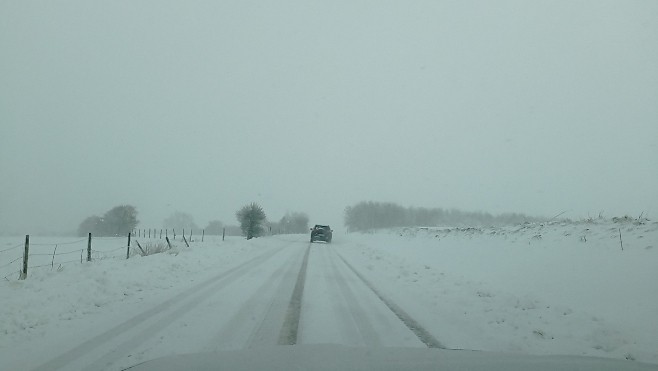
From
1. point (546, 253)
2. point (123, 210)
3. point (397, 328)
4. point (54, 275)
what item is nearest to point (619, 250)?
point (546, 253)

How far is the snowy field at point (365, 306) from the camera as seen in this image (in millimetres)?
6223

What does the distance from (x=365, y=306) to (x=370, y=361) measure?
179 inches

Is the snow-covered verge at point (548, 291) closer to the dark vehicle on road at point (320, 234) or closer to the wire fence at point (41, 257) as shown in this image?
the wire fence at point (41, 257)

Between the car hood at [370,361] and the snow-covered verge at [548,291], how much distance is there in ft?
3.79

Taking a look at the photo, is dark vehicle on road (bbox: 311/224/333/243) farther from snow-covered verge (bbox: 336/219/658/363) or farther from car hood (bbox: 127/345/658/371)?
car hood (bbox: 127/345/658/371)

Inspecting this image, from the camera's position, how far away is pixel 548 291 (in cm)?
1037

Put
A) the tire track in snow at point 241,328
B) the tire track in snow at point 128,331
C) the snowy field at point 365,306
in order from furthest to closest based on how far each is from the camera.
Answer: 1. the snowy field at point 365,306
2. the tire track in snow at point 241,328
3. the tire track in snow at point 128,331

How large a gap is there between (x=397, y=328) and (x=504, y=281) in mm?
6152

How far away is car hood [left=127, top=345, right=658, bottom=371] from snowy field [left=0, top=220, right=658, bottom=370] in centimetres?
→ 84

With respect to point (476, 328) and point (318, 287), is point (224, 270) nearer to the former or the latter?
point (318, 287)

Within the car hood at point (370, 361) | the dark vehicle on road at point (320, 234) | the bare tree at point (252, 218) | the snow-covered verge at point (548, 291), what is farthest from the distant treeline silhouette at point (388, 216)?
the car hood at point (370, 361)

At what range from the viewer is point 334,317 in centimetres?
807

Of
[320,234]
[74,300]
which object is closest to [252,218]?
[320,234]

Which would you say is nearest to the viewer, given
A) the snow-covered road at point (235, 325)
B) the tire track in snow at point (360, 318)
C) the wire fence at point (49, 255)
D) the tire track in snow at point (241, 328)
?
the snow-covered road at point (235, 325)
